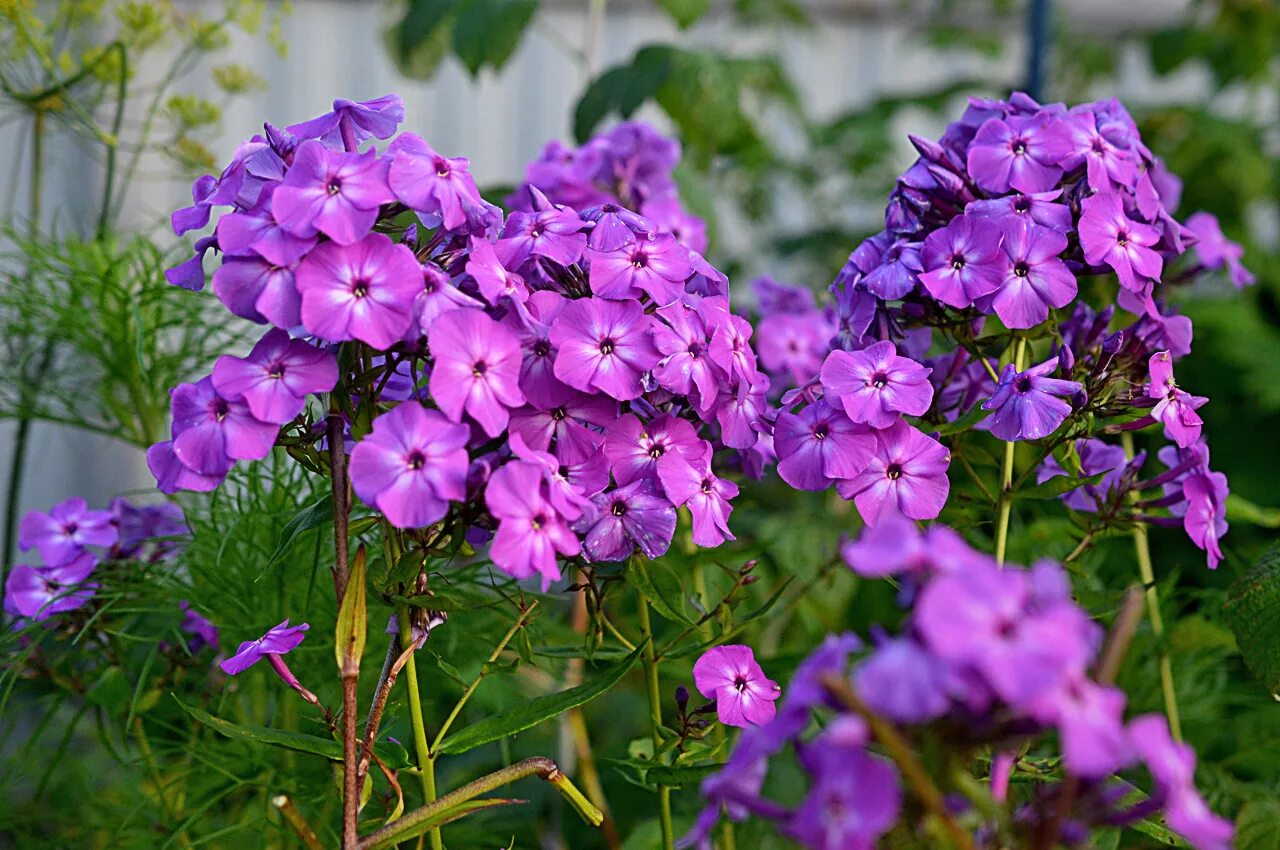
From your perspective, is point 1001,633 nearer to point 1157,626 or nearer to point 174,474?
point 174,474

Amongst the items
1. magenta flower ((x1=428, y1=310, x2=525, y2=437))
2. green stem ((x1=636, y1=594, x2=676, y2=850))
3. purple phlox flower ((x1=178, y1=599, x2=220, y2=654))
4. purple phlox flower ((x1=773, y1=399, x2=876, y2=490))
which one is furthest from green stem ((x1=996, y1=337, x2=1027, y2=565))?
purple phlox flower ((x1=178, y1=599, x2=220, y2=654))

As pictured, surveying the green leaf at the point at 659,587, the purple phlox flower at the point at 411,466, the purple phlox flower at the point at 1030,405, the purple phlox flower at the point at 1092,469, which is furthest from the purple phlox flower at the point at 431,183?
the purple phlox flower at the point at 1092,469

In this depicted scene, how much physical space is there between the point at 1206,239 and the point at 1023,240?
0.31 meters

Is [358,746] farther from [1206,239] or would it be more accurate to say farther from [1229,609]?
[1206,239]

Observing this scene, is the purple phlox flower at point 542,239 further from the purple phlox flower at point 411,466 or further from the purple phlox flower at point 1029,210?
the purple phlox flower at point 1029,210

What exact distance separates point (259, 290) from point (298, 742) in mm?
232

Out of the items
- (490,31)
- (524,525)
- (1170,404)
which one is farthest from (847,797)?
(490,31)

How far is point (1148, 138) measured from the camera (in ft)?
6.42

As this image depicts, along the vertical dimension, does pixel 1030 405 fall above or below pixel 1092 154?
below

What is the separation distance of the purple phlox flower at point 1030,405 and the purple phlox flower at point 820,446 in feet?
0.25

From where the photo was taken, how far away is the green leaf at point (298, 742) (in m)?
0.58

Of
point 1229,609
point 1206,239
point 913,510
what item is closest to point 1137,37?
point 1206,239

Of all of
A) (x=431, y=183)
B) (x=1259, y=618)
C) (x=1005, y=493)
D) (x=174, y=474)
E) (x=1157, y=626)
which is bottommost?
(x=1157, y=626)

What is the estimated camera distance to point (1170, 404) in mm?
671
